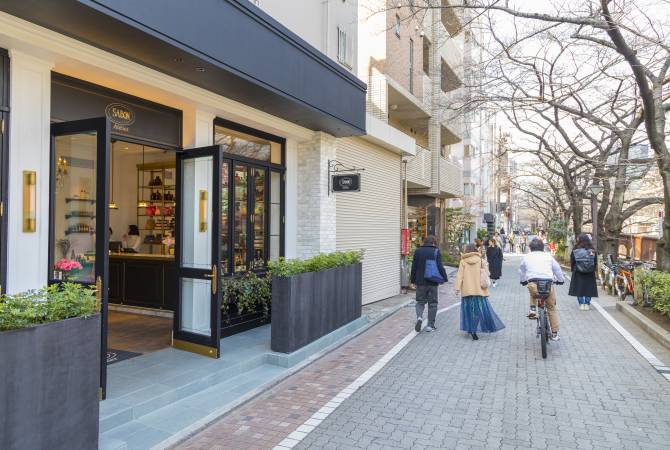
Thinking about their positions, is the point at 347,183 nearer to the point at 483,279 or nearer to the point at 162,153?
the point at 483,279

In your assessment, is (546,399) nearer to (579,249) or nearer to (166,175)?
(579,249)

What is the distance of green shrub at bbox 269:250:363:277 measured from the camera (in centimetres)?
697

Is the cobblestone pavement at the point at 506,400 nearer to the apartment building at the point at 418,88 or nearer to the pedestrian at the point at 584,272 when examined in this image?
the pedestrian at the point at 584,272

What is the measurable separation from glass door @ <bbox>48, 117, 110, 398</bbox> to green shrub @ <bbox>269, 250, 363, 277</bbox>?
2.54 metres

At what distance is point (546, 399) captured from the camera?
550 cm

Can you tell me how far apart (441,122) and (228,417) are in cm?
1717

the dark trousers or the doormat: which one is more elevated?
the dark trousers

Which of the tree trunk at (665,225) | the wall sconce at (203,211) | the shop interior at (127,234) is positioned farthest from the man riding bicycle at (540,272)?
the shop interior at (127,234)

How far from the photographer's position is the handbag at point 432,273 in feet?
29.5

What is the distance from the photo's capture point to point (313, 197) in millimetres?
10023

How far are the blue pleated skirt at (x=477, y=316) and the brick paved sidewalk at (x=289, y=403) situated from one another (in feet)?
4.27

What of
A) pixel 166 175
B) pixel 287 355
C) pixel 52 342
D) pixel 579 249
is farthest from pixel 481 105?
pixel 52 342

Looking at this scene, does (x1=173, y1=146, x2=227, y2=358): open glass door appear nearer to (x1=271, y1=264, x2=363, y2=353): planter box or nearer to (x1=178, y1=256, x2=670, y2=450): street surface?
(x1=271, y1=264, x2=363, y2=353): planter box

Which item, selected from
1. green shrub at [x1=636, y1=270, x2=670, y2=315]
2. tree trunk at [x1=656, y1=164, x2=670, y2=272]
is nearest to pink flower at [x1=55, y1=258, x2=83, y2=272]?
green shrub at [x1=636, y1=270, x2=670, y2=315]
